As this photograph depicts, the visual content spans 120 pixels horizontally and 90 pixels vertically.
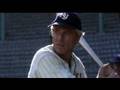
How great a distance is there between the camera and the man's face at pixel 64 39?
1.79 meters

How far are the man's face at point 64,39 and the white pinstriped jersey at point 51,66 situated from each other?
0.04m

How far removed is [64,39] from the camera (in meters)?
1.81

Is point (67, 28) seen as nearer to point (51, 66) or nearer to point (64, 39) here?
point (64, 39)

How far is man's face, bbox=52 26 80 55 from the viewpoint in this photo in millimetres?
1795

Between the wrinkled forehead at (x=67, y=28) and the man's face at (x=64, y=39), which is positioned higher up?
the wrinkled forehead at (x=67, y=28)

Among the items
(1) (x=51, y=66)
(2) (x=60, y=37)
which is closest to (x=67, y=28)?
(2) (x=60, y=37)

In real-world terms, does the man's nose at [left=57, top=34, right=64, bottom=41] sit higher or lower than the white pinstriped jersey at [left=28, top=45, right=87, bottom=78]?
higher

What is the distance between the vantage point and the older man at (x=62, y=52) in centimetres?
177

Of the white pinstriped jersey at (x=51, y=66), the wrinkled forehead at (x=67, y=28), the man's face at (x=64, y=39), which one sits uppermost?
the wrinkled forehead at (x=67, y=28)

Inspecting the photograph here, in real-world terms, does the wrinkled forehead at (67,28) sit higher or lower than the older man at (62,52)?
higher
